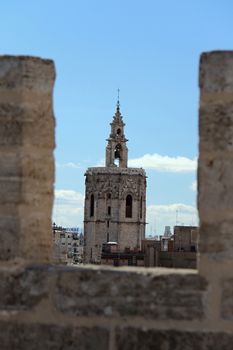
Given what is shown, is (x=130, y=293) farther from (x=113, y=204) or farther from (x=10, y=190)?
(x=113, y=204)

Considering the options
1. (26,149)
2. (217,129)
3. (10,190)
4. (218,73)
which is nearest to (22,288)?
(10,190)

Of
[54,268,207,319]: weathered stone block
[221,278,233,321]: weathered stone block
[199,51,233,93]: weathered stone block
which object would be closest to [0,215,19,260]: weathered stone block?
[54,268,207,319]: weathered stone block

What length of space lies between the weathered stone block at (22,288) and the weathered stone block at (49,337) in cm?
11

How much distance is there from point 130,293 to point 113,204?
67374 millimetres

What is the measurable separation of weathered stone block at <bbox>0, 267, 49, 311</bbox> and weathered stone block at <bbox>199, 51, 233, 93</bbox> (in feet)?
4.55

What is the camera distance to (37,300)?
4.05 m

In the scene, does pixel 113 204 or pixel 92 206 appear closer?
pixel 113 204

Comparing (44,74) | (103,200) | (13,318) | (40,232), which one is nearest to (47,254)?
(40,232)

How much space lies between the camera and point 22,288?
13.4 feet

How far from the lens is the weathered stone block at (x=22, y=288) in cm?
405

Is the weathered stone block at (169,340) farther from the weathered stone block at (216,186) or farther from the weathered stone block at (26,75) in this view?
the weathered stone block at (26,75)

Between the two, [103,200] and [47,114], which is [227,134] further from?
[103,200]

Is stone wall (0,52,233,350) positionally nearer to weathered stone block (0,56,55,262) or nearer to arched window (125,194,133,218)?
weathered stone block (0,56,55,262)

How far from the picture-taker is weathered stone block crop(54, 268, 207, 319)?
12.7 feet
